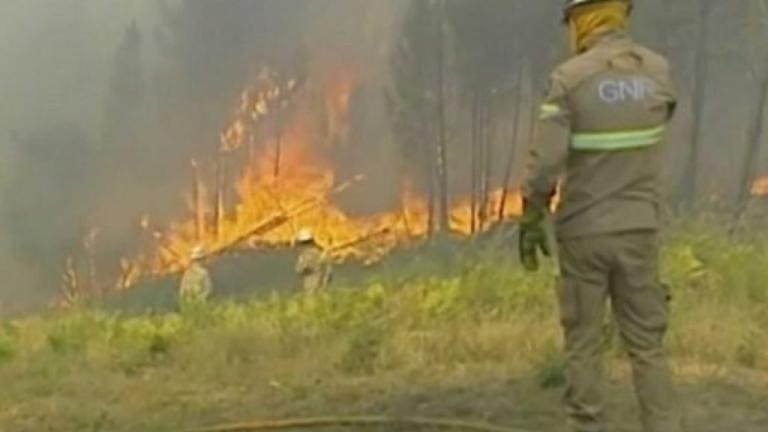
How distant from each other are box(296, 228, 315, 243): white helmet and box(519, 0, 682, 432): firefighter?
695 centimetres

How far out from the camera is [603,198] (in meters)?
5.32

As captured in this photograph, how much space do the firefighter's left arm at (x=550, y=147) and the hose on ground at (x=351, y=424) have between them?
4.98ft

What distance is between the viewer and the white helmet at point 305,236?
12.4 metres

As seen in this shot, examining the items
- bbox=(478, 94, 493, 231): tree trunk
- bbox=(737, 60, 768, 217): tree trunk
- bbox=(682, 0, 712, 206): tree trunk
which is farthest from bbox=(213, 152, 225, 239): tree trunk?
bbox=(737, 60, 768, 217): tree trunk

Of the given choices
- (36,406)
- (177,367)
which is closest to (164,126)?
(177,367)

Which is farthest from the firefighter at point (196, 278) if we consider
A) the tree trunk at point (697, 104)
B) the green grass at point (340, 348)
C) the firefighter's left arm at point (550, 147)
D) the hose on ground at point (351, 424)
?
the firefighter's left arm at point (550, 147)

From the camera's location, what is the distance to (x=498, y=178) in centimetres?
1273

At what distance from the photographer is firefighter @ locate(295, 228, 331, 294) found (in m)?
12.1

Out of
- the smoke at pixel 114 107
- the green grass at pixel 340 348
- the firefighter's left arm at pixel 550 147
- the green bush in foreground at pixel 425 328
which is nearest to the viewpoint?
the firefighter's left arm at pixel 550 147

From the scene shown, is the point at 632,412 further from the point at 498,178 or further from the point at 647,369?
the point at 498,178

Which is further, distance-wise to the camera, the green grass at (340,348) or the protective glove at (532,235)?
the green grass at (340,348)

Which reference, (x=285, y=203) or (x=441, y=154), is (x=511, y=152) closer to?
(x=441, y=154)

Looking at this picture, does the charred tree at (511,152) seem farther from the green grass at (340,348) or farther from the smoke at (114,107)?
the green grass at (340,348)

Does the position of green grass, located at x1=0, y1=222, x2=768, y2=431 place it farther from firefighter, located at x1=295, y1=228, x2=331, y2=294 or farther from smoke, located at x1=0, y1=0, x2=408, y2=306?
smoke, located at x1=0, y1=0, x2=408, y2=306
